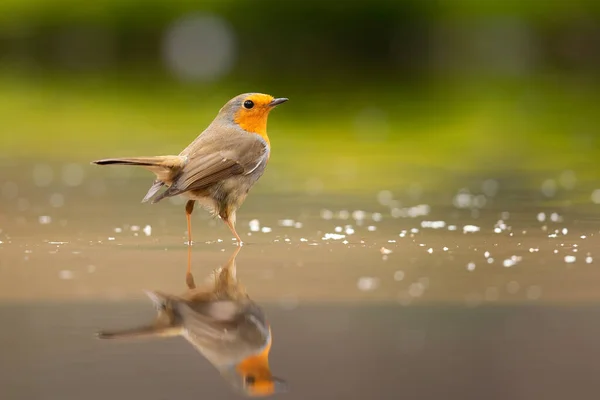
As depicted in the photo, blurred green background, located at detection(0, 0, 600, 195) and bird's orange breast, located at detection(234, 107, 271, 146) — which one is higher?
blurred green background, located at detection(0, 0, 600, 195)

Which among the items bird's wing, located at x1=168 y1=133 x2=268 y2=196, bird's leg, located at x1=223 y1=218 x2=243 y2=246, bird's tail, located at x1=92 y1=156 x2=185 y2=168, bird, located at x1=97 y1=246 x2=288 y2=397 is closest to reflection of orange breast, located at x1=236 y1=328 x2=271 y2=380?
bird, located at x1=97 y1=246 x2=288 y2=397

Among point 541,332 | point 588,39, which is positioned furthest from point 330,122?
point 588,39

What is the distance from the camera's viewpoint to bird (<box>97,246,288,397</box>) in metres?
4.14

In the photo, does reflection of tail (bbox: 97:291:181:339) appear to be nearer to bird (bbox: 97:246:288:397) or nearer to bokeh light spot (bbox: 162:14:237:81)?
bird (bbox: 97:246:288:397)

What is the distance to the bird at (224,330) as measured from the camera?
4137 millimetres

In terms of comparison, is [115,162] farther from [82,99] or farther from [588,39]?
[588,39]


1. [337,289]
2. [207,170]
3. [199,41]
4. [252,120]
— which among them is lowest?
[337,289]

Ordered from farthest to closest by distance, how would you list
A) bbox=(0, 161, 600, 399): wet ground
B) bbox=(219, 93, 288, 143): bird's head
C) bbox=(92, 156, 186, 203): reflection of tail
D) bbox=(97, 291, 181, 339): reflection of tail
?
bbox=(219, 93, 288, 143): bird's head < bbox=(92, 156, 186, 203): reflection of tail < bbox=(97, 291, 181, 339): reflection of tail < bbox=(0, 161, 600, 399): wet ground

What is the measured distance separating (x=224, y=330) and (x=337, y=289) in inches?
40.4

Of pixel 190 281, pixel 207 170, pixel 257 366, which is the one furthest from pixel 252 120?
pixel 257 366

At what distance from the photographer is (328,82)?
24.2 m

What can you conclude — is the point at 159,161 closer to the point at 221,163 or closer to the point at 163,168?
the point at 163,168

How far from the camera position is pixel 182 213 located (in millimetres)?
8516

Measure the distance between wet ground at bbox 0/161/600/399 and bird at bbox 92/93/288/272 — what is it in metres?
0.26
